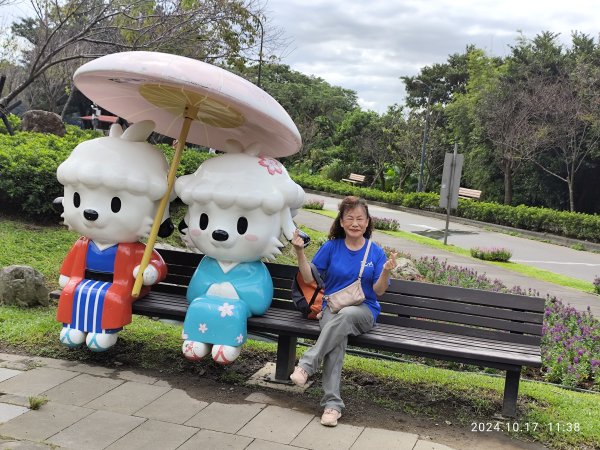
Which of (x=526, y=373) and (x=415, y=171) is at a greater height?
(x=415, y=171)

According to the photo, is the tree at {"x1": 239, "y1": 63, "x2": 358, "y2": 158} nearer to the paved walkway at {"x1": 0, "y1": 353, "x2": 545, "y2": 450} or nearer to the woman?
the woman

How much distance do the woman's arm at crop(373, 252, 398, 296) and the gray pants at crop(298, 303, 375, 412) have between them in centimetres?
18

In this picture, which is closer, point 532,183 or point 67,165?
point 67,165

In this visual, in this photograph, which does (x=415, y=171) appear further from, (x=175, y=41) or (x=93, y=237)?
(x=93, y=237)

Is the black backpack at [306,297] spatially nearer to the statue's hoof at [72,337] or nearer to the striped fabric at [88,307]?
the striped fabric at [88,307]

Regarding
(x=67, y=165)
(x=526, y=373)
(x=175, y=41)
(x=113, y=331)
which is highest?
(x=175, y=41)

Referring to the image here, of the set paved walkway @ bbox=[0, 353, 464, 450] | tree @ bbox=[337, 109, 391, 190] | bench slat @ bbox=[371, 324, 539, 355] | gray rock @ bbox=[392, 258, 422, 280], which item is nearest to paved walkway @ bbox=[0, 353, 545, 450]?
paved walkway @ bbox=[0, 353, 464, 450]

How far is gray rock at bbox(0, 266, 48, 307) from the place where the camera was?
584 centimetres

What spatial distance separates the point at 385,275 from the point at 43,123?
12.6 metres

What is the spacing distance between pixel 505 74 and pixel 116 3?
22.9 meters

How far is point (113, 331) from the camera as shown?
4.50 metres

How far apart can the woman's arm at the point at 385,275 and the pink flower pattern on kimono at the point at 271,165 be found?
1.06 metres

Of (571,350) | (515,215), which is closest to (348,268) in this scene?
(571,350)

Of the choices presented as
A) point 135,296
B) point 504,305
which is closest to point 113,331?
point 135,296
